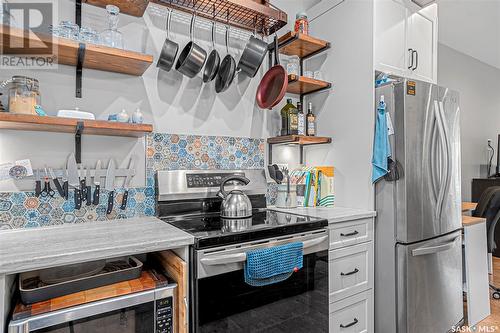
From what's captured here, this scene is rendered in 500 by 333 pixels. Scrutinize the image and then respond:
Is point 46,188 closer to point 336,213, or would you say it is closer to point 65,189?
point 65,189

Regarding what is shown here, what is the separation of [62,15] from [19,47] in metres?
0.34

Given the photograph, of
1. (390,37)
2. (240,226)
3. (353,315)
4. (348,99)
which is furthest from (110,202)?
(390,37)

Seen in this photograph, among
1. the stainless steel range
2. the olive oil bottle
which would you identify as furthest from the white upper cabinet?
the stainless steel range

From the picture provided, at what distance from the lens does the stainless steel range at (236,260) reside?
122 cm

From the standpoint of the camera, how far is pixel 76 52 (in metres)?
1.40

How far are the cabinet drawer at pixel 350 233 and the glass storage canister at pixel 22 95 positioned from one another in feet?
5.40

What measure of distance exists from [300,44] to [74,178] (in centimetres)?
176

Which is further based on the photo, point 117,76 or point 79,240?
point 117,76

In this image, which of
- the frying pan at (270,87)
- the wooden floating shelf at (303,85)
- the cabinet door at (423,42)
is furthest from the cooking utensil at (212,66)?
the cabinet door at (423,42)

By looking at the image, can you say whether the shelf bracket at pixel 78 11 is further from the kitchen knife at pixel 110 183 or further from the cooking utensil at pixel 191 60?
the kitchen knife at pixel 110 183

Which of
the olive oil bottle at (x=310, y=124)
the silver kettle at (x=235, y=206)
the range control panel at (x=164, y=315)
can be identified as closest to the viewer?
the range control panel at (x=164, y=315)

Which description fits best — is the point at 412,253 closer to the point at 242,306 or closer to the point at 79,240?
the point at 242,306

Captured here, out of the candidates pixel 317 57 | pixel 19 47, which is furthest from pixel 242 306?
pixel 317 57

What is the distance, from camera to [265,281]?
135 centimetres
